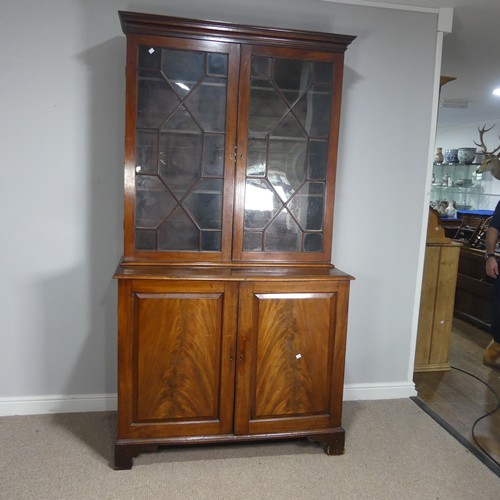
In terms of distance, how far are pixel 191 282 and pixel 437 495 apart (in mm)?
1425

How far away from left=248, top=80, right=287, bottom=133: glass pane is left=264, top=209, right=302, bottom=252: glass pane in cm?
43

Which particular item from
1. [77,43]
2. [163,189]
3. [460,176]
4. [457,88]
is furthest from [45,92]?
[460,176]

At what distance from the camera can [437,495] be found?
6.87ft

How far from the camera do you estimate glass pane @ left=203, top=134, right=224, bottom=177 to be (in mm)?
2301

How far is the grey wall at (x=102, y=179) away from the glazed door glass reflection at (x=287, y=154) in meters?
0.41

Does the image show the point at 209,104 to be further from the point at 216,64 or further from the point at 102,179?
the point at 102,179

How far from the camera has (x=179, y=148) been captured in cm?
228

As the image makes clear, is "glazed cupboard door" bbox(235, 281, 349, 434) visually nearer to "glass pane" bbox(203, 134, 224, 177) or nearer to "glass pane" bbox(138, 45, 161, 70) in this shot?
"glass pane" bbox(203, 134, 224, 177)

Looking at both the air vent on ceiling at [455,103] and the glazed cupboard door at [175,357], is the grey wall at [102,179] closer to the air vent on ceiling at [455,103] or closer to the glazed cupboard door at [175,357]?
the glazed cupboard door at [175,357]

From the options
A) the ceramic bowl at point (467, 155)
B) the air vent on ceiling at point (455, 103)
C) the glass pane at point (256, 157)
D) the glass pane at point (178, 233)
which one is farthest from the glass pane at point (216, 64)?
the ceramic bowl at point (467, 155)

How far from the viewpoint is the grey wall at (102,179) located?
8.03 feet

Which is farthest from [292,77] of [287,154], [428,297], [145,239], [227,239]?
[428,297]

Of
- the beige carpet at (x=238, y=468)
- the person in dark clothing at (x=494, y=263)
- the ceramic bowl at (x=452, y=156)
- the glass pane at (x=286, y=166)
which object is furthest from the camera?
the ceramic bowl at (x=452, y=156)

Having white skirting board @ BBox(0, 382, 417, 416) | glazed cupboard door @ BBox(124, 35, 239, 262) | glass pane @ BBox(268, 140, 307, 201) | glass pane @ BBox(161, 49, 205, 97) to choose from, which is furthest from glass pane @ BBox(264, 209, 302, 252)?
white skirting board @ BBox(0, 382, 417, 416)
